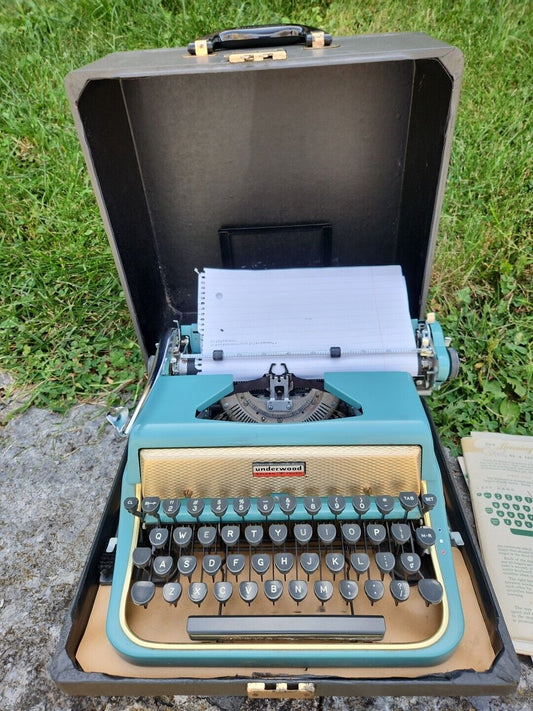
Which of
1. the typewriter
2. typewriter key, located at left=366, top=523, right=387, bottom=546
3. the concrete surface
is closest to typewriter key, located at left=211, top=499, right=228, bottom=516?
the typewriter

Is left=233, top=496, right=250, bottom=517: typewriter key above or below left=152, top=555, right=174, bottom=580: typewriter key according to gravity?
above

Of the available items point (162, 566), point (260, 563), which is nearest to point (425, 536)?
point (260, 563)

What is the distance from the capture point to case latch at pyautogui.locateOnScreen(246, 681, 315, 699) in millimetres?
1076

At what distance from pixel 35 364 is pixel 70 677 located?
1.45 meters


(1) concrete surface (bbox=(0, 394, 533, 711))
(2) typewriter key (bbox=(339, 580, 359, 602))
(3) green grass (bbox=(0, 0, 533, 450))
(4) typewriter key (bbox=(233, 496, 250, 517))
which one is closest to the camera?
(2) typewriter key (bbox=(339, 580, 359, 602))

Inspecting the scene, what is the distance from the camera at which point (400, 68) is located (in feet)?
4.93

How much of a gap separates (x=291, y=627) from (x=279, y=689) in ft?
0.47

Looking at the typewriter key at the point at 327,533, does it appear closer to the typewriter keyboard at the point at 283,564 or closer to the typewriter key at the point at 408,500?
the typewriter keyboard at the point at 283,564

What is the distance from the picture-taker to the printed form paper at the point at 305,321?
1.37 metres

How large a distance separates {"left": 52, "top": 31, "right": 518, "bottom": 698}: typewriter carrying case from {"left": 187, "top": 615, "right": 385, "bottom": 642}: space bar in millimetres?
86

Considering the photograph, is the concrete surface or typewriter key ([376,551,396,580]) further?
the concrete surface

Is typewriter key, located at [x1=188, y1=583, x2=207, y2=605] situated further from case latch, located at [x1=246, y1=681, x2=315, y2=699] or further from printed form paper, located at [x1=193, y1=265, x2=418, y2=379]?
printed form paper, located at [x1=193, y1=265, x2=418, y2=379]

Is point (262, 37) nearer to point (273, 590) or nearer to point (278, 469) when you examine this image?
point (278, 469)

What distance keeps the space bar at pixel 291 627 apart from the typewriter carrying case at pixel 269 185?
0.09 metres
